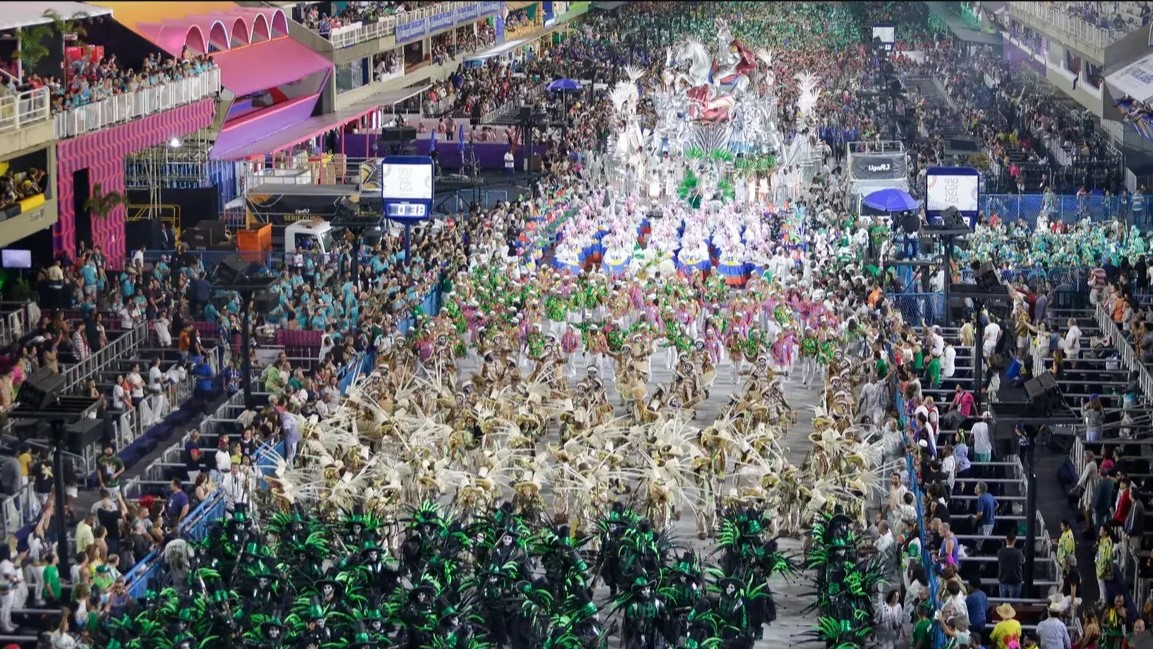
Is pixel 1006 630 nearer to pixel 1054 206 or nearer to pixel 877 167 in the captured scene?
pixel 1054 206

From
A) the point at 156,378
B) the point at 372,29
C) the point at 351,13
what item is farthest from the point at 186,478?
the point at 351,13

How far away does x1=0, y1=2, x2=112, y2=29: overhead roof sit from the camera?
41.3 m

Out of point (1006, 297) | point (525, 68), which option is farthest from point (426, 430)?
point (525, 68)

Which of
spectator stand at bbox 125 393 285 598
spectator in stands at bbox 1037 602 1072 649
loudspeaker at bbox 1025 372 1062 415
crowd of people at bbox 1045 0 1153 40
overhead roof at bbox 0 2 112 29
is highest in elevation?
crowd of people at bbox 1045 0 1153 40

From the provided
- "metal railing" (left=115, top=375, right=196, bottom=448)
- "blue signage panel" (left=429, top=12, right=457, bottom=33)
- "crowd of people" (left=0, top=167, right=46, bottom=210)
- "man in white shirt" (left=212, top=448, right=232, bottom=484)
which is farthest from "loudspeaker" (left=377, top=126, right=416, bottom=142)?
"man in white shirt" (left=212, top=448, right=232, bottom=484)

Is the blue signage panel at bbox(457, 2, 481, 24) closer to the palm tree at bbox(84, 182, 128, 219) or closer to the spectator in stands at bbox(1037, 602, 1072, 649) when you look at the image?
the palm tree at bbox(84, 182, 128, 219)

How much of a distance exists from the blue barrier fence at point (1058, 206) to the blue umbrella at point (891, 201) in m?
3.64

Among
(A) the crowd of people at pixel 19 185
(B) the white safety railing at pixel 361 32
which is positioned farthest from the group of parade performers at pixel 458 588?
(B) the white safety railing at pixel 361 32

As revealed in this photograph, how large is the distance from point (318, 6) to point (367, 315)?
134 feet

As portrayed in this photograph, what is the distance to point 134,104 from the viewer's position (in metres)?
43.9

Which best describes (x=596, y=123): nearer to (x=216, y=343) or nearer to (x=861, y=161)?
(x=861, y=161)

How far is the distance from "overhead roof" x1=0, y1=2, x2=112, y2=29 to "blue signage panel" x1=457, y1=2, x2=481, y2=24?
4388 centimetres

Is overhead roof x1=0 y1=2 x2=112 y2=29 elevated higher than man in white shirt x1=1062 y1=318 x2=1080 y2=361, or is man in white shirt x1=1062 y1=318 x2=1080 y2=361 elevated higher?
overhead roof x1=0 y1=2 x2=112 y2=29

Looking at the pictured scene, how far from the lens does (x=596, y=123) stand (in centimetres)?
6612
